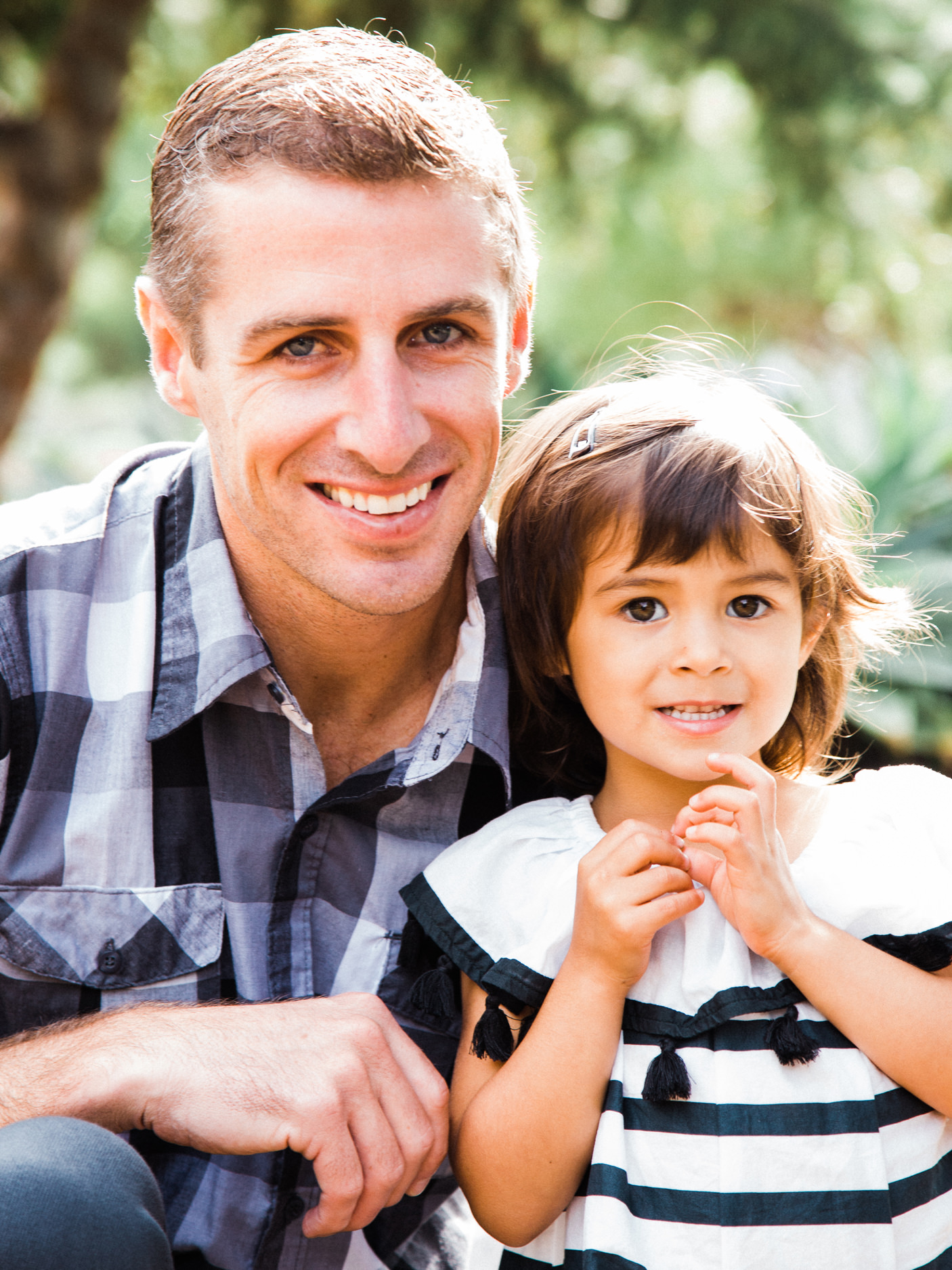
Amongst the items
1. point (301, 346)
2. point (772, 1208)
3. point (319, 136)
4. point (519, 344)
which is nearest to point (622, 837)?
point (772, 1208)

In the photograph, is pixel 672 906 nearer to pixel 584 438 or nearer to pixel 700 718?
pixel 700 718

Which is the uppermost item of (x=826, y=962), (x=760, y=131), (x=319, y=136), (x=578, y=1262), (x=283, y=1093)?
(x=760, y=131)

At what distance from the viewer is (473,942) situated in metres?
1.76

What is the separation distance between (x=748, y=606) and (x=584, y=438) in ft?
1.24

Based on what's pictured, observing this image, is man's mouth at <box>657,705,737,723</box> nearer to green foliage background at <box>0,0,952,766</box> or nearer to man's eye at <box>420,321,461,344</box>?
man's eye at <box>420,321,461,344</box>

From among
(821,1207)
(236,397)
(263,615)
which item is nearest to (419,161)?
(236,397)

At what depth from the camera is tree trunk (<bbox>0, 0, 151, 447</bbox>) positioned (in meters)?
5.50

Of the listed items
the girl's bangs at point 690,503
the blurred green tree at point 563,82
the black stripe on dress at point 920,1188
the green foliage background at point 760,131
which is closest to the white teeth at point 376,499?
the girl's bangs at point 690,503

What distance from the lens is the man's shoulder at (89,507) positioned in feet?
6.48

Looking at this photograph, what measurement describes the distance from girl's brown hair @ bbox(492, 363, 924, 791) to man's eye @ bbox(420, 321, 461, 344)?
0.70 feet

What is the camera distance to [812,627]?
1.83 m

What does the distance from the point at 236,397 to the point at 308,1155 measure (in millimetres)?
1124

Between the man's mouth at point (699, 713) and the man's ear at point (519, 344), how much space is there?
0.71 meters

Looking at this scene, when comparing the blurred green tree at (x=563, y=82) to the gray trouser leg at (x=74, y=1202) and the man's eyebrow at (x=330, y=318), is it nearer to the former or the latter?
the man's eyebrow at (x=330, y=318)
